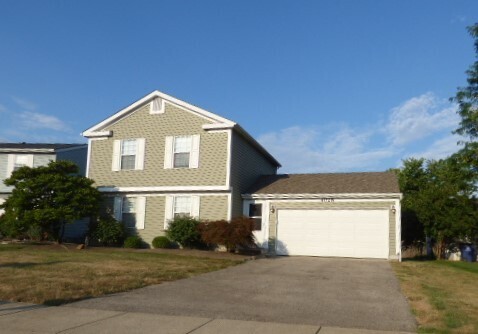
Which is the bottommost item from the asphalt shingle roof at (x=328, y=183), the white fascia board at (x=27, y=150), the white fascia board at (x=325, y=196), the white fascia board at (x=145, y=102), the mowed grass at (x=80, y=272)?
the mowed grass at (x=80, y=272)

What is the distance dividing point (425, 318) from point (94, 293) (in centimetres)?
604

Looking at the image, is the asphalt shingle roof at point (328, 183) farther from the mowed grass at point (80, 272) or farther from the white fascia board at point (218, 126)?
the mowed grass at point (80, 272)

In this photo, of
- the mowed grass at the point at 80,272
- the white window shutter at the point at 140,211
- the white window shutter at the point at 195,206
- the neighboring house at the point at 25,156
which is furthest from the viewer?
the neighboring house at the point at 25,156

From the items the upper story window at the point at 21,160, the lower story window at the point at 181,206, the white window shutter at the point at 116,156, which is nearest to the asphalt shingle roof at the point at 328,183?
the lower story window at the point at 181,206

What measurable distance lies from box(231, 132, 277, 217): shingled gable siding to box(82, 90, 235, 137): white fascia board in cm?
127

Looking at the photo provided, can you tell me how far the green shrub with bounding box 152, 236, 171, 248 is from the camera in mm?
20422

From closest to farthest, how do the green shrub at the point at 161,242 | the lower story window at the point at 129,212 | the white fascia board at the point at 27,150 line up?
the green shrub at the point at 161,242, the lower story window at the point at 129,212, the white fascia board at the point at 27,150

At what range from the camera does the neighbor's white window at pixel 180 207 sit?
21.0 m

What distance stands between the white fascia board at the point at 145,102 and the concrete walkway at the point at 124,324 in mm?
14250

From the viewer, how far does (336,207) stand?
1998 centimetres

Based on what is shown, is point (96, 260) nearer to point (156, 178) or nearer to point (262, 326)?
point (156, 178)

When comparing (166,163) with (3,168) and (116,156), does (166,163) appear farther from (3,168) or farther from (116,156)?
(3,168)

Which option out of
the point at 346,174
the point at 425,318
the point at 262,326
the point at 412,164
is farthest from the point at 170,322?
the point at 412,164

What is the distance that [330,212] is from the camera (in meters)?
20.1
